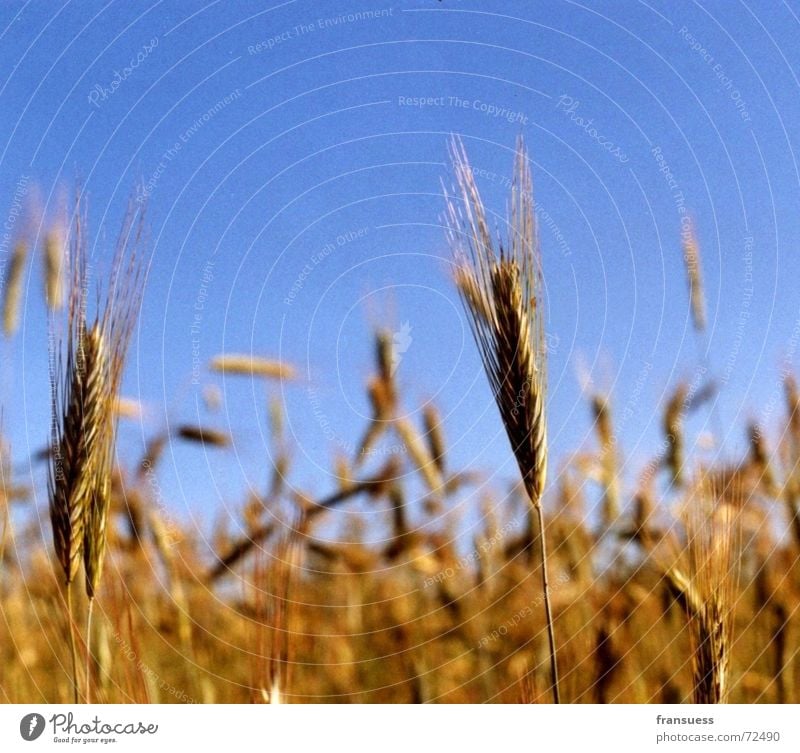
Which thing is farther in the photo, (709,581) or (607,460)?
(607,460)

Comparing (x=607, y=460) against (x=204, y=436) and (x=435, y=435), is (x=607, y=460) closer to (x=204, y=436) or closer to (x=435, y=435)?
(x=435, y=435)

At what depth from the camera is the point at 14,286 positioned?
1.95m

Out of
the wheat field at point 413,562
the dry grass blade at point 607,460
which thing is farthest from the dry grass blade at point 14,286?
the dry grass blade at point 607,460

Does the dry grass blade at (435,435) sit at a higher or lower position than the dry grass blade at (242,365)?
lower

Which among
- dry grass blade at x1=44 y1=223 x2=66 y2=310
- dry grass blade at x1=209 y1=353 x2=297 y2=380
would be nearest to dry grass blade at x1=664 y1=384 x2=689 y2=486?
dry grass blade at x1=209 y1=353 x2=297 y2=380

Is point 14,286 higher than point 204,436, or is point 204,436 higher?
point 14,286

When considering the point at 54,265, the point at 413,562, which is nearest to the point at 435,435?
the point at 413,562

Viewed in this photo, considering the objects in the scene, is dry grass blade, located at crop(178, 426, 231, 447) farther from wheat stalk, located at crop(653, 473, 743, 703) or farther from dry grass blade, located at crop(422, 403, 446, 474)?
wheat stalk, located at crop(653, 473, 743, 703)

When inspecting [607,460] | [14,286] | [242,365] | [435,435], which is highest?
[14,286]

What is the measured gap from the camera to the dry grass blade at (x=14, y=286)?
74.6 inches

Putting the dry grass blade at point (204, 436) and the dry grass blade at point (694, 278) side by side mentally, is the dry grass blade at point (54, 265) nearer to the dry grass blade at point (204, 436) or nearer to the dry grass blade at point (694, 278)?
the dry grass blade at point (204, 436)

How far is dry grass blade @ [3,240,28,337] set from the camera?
6.22ft
